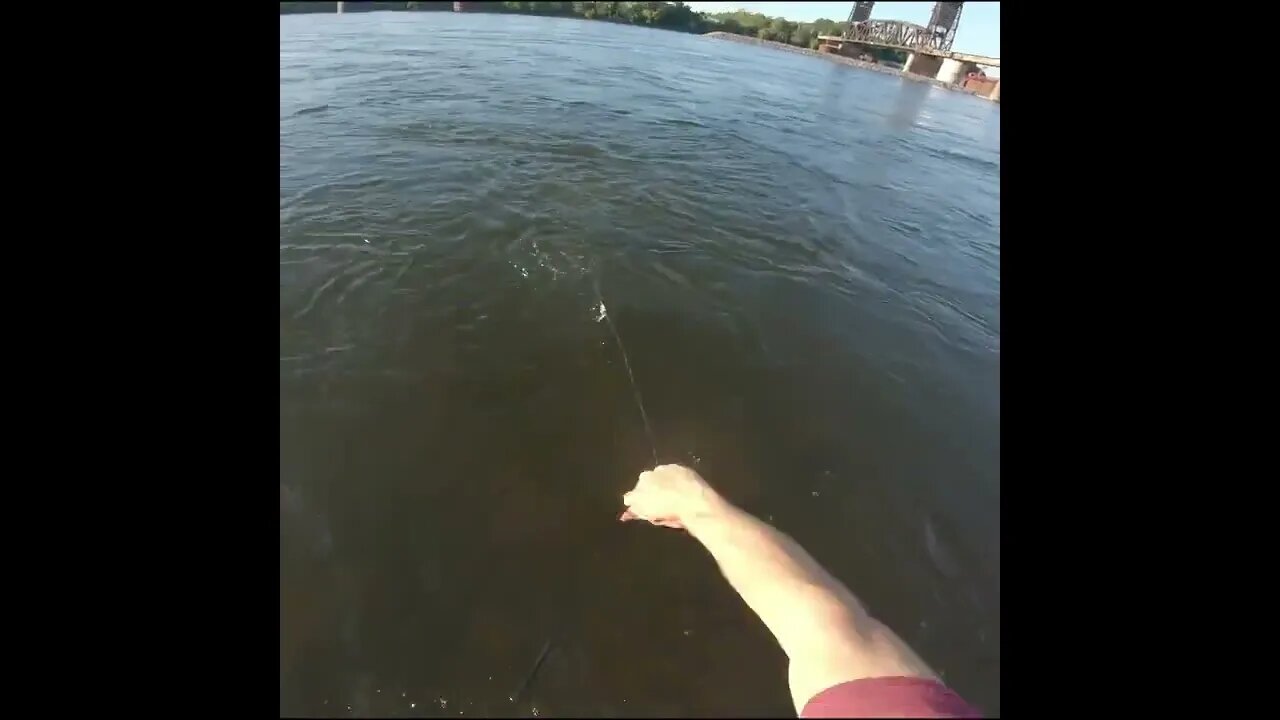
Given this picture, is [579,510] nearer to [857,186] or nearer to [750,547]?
[750,547]

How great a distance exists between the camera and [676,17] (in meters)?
88.3

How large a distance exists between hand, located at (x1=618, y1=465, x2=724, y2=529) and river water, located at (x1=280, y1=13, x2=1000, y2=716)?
110mm

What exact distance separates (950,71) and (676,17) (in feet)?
166

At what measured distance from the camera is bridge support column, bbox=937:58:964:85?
54.9 metres

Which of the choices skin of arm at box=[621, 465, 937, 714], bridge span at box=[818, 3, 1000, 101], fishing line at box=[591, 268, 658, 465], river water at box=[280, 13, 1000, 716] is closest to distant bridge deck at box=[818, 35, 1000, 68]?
bridge span at box=[818, 3, 1000, 101]

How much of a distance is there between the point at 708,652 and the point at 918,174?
43.5 ft

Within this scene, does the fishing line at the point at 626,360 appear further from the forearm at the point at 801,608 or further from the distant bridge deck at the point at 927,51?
the distant bridge deck at the point at 927,51

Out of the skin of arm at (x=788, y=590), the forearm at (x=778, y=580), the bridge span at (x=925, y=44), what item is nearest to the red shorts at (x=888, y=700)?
the skin of arm at (x=788, y=590)

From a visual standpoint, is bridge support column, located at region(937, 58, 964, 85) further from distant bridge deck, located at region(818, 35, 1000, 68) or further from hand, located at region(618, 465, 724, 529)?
hand, located at region(618, 465, 724, 529)

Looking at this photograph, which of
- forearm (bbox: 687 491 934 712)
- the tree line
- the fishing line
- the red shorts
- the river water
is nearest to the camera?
the red shorts

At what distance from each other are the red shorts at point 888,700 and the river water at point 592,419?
59 centimetres
